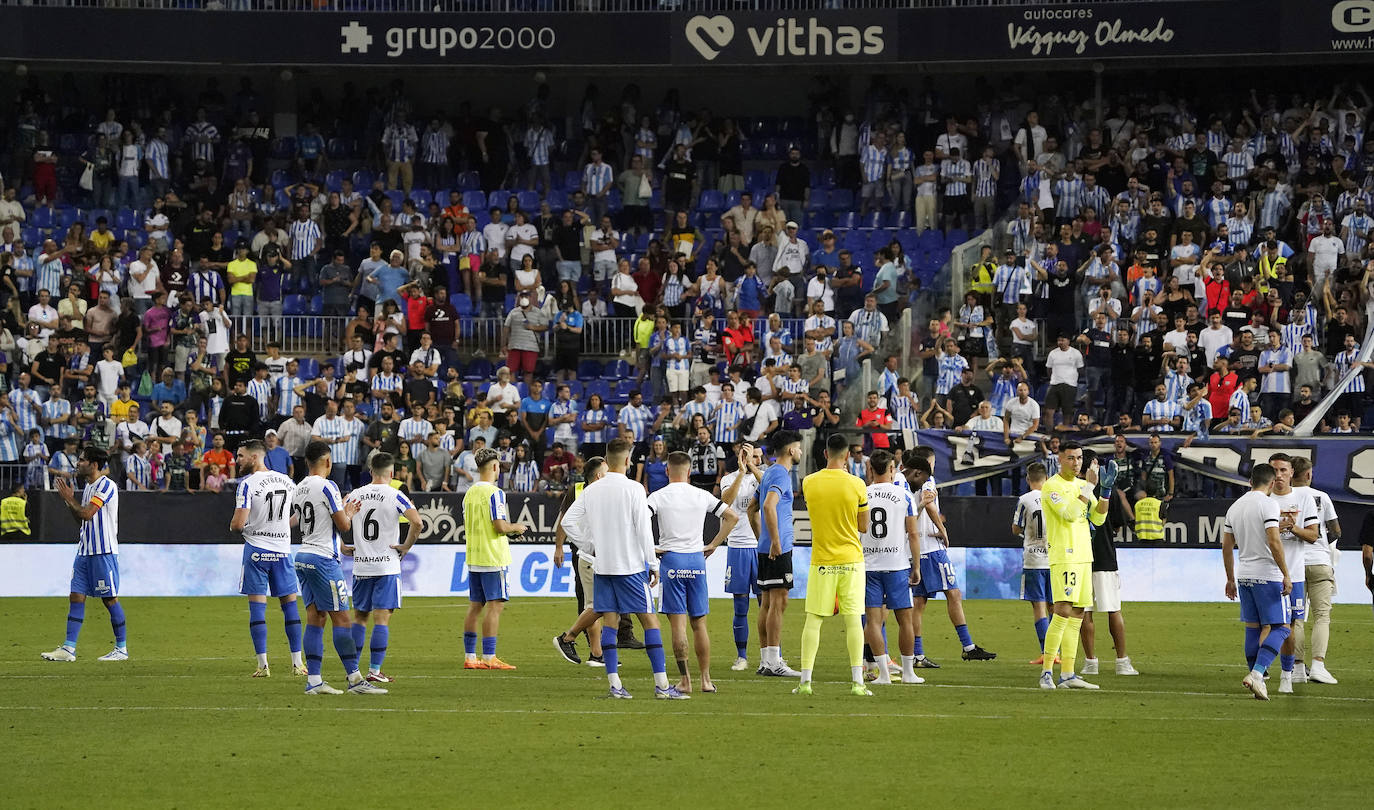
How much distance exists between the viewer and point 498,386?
99.2 feet

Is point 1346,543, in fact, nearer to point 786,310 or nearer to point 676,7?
point 786,310

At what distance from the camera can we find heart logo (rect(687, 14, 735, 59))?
35.8 metres

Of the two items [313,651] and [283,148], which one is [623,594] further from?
[283,148]

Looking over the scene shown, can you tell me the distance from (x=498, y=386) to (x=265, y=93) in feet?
43.2

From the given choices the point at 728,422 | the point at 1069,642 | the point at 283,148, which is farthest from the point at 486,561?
the point at 283,148

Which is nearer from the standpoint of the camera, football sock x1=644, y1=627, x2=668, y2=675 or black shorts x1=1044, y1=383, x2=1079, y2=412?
football sock x1=644, y1=627, x2=668, y2=675

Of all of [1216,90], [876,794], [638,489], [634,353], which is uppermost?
[1216,90]

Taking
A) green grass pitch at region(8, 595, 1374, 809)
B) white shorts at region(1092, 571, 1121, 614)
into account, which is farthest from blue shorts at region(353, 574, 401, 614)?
white shorts at region(1092, 571, 1121, 614)

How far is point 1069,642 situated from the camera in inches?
610

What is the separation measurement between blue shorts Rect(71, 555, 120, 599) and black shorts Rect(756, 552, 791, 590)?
23.5ft

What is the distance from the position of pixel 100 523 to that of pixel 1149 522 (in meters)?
15.8

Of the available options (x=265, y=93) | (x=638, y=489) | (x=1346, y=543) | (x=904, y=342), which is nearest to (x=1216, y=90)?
(x=904, y=342)

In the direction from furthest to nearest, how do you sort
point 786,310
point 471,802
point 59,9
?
1. point 59,9
2. point 786,310
3. point 471,802

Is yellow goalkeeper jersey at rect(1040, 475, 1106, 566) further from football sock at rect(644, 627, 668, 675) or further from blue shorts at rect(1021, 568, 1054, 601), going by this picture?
football sock at rect(644, 627, 668, 675)
